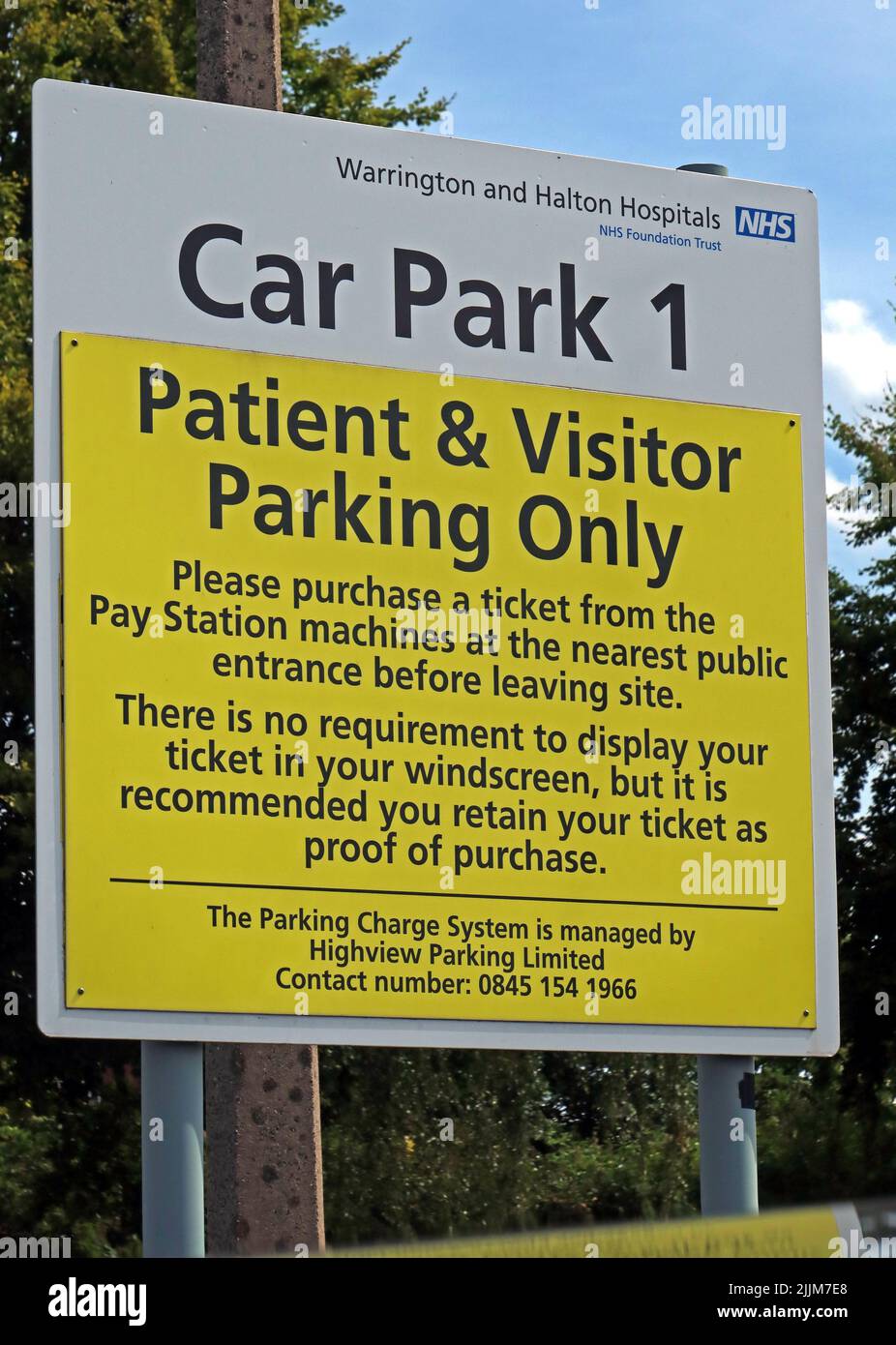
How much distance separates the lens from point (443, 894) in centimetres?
597

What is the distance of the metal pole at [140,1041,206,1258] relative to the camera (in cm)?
539

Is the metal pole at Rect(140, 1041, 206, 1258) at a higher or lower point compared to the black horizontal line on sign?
lower

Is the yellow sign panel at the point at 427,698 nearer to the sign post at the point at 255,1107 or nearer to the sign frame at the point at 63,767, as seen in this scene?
the sign frame at the point at 63,767

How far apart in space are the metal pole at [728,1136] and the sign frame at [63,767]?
0.53ft

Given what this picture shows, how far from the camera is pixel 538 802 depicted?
6.20 metres

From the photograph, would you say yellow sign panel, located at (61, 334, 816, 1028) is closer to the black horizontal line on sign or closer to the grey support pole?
the black horizontal line on sign

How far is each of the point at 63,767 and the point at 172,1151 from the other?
1.08 metres

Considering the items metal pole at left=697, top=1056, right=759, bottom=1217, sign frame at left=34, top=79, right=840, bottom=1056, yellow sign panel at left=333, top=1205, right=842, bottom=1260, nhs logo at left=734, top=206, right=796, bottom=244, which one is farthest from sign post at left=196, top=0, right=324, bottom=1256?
yellow sign panel at left=333, top=1205, right=842, bottom=1260

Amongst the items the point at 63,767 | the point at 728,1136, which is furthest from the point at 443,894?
the point at 728,1136

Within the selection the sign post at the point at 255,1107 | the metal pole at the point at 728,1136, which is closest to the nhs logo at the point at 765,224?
the sign post at the point at 255,1107

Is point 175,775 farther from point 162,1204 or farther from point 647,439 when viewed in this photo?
point 647,439
